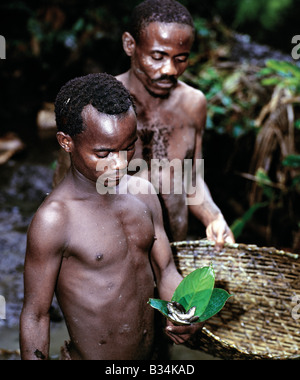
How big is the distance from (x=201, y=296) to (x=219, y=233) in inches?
29.4

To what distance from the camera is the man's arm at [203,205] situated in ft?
7.43

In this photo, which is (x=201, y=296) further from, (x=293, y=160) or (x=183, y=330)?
(x=293, y=160)

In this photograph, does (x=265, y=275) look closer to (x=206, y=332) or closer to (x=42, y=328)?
(x=206, y=332)

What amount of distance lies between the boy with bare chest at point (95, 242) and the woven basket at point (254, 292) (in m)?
0.56

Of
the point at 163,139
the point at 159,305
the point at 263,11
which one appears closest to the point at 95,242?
the point at 159,305

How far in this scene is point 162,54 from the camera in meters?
2.04

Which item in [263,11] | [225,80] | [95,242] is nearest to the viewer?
[95,242]

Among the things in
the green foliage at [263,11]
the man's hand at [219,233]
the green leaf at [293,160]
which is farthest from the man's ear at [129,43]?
the green foliage at [263,11]

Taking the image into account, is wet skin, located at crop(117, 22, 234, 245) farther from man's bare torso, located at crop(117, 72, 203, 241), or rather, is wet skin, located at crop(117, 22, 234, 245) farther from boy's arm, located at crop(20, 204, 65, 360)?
boy's arm, located at crop(20, 204, 65, 360)

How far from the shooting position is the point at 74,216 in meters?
1.51

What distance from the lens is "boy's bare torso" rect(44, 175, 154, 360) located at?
Answer: 152 centimetres

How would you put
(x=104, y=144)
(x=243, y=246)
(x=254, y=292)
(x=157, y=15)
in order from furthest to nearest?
(x=254, y=292), (x=243, y=246), (x=157, y=15), (x=104, y=144)

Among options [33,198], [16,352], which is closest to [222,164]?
[33,198]

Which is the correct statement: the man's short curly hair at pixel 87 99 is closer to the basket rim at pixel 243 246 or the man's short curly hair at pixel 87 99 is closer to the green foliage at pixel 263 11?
the basket rim at pixel 243 246
